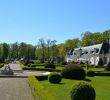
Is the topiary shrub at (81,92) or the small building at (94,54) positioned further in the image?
the small building at (94,54)

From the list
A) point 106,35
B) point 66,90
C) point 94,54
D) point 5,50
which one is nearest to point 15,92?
point 66,90

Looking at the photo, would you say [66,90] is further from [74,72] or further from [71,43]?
[71,43]

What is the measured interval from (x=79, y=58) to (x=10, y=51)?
60.9 metres

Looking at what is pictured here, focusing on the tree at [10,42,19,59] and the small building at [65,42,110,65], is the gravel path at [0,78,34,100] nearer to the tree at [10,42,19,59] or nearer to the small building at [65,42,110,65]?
the small building at [65,42,110,65]

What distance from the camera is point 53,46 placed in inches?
5546

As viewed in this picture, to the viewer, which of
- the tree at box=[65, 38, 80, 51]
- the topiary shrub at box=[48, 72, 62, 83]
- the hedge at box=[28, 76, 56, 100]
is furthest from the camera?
the tree at box=[65, 38, 80, 51]

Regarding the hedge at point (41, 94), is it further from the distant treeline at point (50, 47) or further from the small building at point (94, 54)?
the distant treeline at point (50, 47)

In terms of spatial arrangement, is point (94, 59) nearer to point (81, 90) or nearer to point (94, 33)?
point (94, 33)

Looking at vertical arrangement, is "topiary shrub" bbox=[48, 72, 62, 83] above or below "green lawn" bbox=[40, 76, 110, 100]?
above

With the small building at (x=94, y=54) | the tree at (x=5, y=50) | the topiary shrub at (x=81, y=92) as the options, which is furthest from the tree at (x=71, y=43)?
the topiary shrub at (x=81, y=92)

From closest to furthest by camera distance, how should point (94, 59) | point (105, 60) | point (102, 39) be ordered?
point (105, 60)
point (94, 59)
point (102, 39)

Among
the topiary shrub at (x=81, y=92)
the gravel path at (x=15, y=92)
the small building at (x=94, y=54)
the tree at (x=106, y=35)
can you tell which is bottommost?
the gravel path at (x=15, y=92)

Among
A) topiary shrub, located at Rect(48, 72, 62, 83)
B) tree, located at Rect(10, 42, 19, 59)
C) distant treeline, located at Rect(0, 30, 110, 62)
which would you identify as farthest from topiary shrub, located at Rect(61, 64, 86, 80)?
tree, located at Rect(10, 42, 19, 59)

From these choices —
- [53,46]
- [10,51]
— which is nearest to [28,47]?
[10,51]
